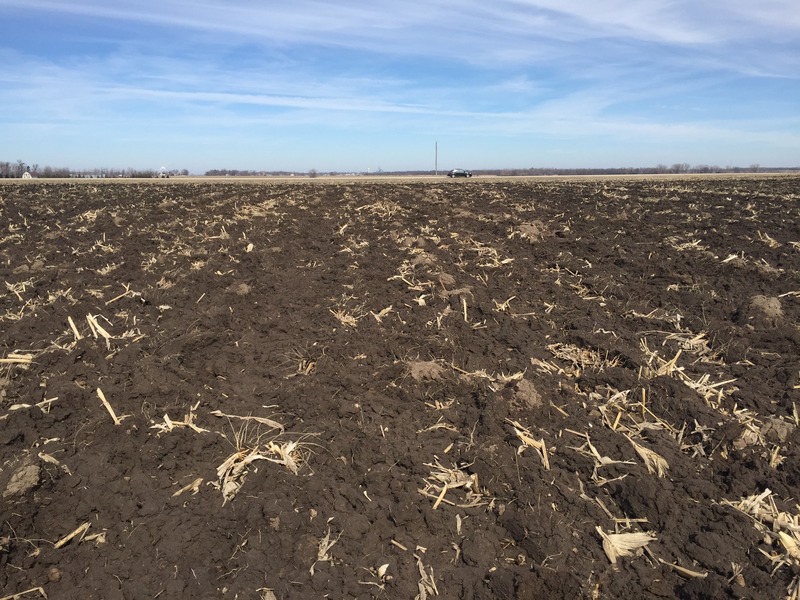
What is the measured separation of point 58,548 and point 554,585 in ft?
11.1

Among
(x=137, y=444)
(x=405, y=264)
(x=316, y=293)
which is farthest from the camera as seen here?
(x=405, y=264)

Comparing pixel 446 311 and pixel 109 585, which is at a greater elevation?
pixel 446 311

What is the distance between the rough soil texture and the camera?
3.46m

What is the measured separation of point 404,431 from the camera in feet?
15.9

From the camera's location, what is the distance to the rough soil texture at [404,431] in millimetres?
3463

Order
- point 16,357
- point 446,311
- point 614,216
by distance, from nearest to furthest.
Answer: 1. point 16,357
2. point 446,311
3. point 614,216

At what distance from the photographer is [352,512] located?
3902 mm

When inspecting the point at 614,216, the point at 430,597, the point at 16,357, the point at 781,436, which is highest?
the point at 614,216

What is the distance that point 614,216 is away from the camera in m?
14.7

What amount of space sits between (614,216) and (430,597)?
13618 mm

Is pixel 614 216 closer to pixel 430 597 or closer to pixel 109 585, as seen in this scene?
pixel 430 597

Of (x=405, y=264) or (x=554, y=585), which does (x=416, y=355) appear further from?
(x=405, y=264)

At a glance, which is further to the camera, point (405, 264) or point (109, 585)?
point (405, 264)

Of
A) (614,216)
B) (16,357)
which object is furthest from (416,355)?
(614,216)
